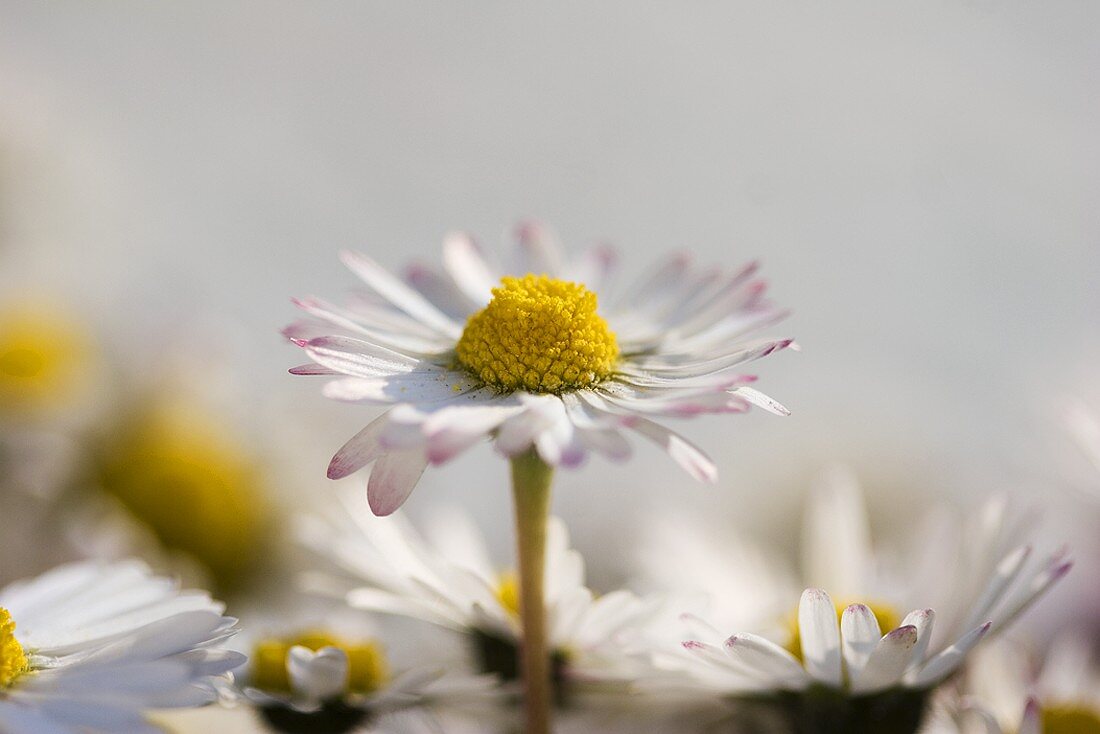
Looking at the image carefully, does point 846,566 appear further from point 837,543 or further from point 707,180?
point 707,180

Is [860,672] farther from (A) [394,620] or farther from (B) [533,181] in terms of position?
(B) [533,181]

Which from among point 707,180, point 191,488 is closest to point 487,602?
point 191,488

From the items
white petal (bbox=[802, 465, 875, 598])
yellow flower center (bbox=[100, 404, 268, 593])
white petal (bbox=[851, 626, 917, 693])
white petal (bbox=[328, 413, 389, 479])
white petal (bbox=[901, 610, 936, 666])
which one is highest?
yellow flower center (bbox=[100, 404, 268, 593])

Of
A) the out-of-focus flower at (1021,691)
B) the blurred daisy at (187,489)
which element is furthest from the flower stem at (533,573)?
the blurred daisy at (187,489)

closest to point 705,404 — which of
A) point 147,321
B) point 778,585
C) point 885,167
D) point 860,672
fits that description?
point 860,672

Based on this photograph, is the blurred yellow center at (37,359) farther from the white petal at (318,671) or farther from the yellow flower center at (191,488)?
the white petal at (318,671)

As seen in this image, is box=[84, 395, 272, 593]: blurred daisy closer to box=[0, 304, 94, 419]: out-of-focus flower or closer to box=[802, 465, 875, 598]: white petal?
box=[0, 304, 94, 419]: out-of-focus flower

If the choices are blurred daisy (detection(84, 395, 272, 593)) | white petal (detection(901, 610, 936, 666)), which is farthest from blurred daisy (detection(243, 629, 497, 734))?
blurred daisy (detection(84, 395, 272, 593))
